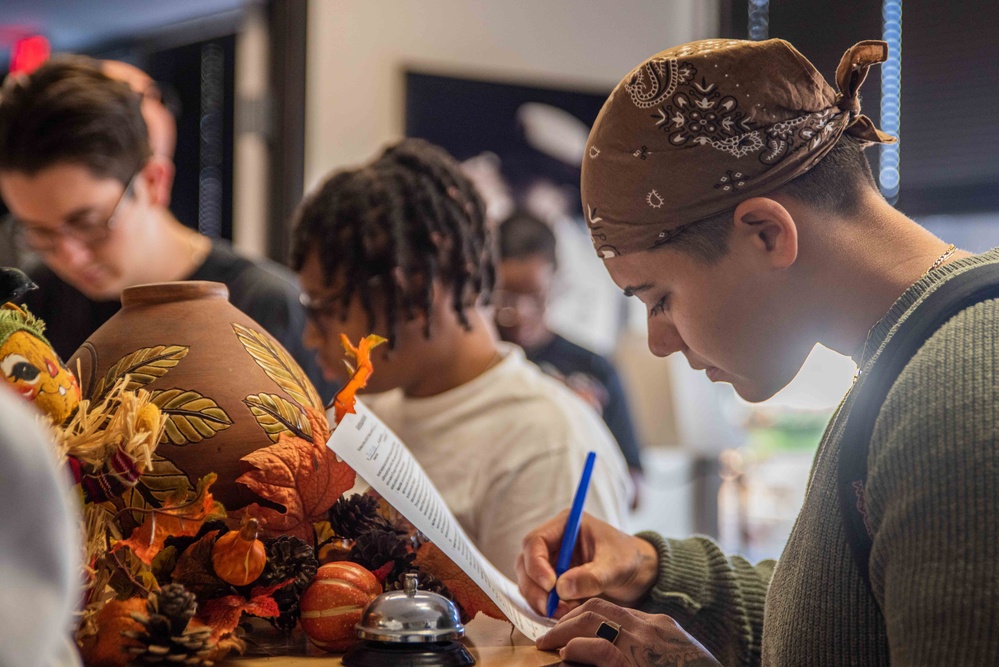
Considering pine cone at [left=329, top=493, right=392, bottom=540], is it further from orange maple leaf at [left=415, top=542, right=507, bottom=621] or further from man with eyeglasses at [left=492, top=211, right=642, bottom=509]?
man with eyeglasses at [left=492, top=211, right=642, bottom=509]

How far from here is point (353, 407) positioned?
783mm

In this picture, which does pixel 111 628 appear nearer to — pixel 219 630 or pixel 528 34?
pixel 219 630

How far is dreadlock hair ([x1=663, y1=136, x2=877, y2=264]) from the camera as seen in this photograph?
0.83m

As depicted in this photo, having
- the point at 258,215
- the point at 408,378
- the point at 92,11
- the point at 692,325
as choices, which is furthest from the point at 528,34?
the point at 692,325

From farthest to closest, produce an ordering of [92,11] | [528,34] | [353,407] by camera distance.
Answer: [528,34]
[92,11]
[353,407]

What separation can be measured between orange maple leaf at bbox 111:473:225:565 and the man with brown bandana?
28 centimetres

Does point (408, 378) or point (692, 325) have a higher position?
point (692, 325)

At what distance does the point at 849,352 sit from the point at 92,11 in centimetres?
287

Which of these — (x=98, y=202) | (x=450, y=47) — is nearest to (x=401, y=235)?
(x=98, y=202)

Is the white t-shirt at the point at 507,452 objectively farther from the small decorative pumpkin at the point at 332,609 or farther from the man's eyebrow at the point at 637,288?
the small decorative pumpkin at the point at 332,609

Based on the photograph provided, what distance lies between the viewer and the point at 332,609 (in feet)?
2.28

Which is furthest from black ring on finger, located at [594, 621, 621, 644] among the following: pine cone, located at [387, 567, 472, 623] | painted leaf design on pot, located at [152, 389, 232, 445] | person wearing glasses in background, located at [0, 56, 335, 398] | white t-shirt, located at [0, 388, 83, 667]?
person wearing glasses in background, located at [0, 56, 335, 398]

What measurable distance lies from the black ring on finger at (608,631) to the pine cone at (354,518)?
178 mm

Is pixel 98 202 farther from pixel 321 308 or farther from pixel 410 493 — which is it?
pixel 410 493
